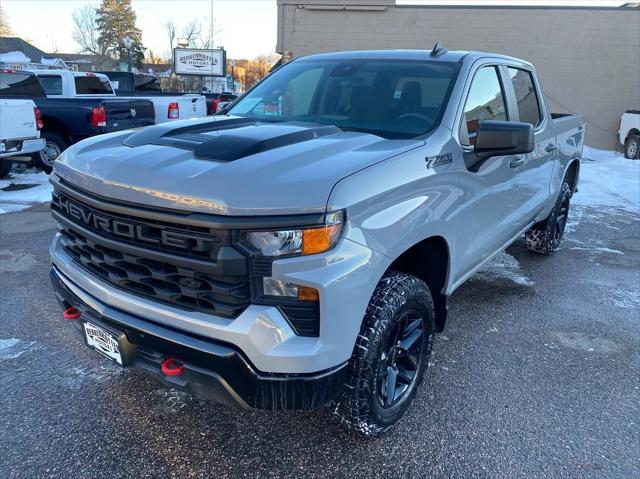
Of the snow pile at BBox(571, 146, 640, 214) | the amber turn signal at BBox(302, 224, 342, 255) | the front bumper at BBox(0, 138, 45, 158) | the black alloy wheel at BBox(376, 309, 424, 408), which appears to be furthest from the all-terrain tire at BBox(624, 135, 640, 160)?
the amber turn signal at BBox(302, 224, 342, 255)

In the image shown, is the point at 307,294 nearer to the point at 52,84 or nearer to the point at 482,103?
the point at 482,103

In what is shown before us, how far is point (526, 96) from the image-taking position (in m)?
4.46

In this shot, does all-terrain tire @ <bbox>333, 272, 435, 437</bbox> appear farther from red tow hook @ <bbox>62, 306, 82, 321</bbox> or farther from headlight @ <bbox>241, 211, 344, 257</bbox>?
red tow hook @ <bbox>62, 306, 82, 321</bbox>

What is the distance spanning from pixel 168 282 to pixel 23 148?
24.8ft

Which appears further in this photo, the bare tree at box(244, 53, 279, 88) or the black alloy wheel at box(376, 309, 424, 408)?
the bare tree at box(244, 53, 279, 88)

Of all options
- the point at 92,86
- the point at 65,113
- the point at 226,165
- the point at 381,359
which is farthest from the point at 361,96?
the point at 92,86

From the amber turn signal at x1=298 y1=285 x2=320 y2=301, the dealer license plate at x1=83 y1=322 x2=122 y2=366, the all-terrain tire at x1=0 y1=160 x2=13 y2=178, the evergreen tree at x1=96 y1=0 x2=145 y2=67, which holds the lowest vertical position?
the all-terrain tire at x1=0 y1=160 x2=13 y2=178

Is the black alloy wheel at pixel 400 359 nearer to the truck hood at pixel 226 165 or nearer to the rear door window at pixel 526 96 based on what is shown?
the truck hood at pixel 226 165

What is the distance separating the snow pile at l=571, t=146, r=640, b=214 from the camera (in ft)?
29.3

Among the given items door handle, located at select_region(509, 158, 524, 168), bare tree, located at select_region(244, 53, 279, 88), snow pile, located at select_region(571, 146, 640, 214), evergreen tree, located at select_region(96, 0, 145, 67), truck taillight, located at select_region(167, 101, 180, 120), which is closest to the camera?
door handle, located at select_region(509, 158, 524, 168)

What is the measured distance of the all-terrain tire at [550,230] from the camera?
5.58 metres

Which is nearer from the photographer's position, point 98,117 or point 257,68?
point 98,117

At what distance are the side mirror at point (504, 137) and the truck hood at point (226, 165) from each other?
42 centimetres

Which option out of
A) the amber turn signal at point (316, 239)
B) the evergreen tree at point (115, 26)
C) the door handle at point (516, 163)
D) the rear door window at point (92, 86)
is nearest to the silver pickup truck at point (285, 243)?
the amber turn signal at point (316, 239)
